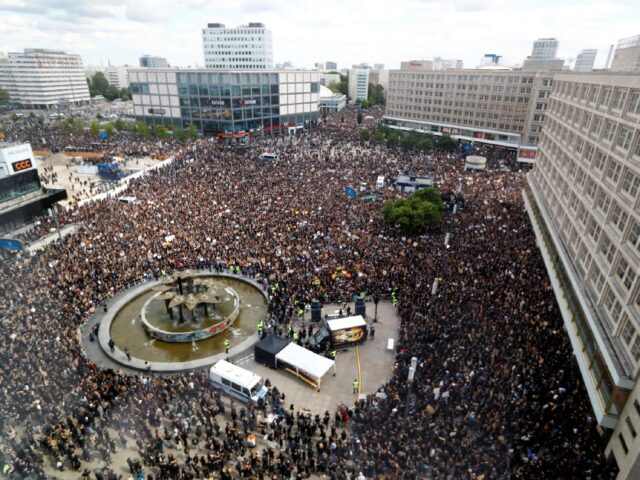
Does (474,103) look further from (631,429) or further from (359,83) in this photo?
(359,83)

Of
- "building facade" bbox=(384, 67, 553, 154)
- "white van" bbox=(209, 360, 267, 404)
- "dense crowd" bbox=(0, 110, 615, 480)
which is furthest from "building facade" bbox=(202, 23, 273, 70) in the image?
"white van" bbox=(209, 360, 267, 404)

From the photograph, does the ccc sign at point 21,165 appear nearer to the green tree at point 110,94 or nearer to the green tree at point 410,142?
the green tree at point 410,142

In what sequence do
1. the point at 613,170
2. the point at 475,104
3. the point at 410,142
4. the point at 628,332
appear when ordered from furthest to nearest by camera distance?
the point at 475,104, the point at 410,142, the point at 613,170, the point at 628,332

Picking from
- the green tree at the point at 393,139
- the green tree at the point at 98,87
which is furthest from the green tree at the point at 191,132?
the green tree at the point at 98,87

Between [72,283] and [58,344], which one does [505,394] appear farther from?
[72,283]

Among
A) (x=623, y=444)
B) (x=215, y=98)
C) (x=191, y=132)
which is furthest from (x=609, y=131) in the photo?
(x=215, y=98)
